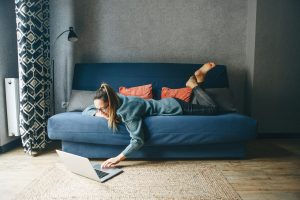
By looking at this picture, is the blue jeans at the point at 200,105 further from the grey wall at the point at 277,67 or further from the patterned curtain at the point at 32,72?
the patterned curtain at the point at 32,72

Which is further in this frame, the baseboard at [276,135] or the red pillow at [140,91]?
the baseboard at [276,135]

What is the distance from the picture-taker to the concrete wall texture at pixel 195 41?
137 inches

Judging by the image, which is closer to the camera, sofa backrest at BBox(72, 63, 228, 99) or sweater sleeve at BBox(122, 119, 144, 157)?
sweater sleeve at BBox(122, 119, 144, 157)

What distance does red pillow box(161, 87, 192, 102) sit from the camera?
3.02m

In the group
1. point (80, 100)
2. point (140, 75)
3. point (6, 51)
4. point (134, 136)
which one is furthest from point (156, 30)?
point (6, 51)

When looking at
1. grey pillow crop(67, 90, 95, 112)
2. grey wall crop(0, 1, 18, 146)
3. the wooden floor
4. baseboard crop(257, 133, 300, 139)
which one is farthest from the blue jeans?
grey wall crop(0, 1, 18, 146)

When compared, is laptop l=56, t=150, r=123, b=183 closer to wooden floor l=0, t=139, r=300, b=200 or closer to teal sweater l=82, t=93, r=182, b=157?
teal sweater l=82, t=93, r=182, b=157

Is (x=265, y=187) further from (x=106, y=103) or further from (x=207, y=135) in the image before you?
(x=106, y=103)

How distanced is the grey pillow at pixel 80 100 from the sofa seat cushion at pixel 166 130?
41 cm

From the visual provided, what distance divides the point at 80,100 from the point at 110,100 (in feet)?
2.42

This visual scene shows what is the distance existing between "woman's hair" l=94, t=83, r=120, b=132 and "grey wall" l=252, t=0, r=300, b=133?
1952mm

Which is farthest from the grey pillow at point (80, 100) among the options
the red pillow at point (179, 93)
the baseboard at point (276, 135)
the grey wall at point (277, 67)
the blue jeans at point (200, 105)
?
the baseboard at point (276, 135)

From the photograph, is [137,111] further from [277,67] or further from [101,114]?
[277,67]

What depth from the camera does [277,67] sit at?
3480 millimetres
